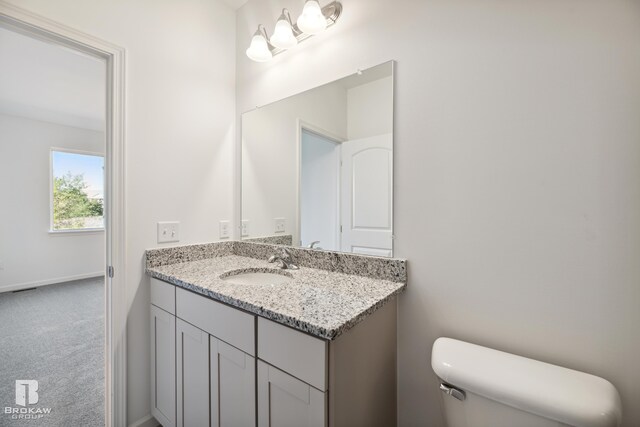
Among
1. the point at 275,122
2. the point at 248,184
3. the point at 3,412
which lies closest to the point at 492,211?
the point at 275,122

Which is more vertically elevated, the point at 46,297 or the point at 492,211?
the point at 492,211

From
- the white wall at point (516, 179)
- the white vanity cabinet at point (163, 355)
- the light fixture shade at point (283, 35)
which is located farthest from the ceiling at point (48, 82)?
the white wall at point (516, 179)

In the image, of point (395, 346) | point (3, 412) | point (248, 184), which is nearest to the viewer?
point (395, 346)

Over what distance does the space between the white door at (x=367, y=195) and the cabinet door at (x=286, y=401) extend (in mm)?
632

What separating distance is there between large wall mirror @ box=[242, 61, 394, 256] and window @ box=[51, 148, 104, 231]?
3.64 m

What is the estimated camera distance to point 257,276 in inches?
58.1

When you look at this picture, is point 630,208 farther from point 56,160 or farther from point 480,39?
point 56,160

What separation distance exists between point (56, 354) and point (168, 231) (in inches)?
66.4

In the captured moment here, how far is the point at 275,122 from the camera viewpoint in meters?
1.68

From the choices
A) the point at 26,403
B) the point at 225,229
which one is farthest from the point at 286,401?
the point at 26,403

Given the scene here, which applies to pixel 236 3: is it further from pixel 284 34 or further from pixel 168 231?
pixel 168 231

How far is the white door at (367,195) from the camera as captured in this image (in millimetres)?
1206

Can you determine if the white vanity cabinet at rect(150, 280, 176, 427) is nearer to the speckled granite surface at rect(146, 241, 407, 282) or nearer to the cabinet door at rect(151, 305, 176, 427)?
the cabinet door at rect(151, 305, 176, 427)

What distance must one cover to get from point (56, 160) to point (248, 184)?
4185mm
